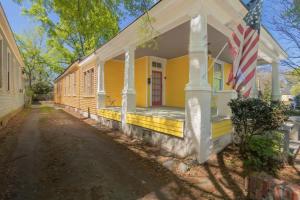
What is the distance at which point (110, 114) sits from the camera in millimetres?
8250

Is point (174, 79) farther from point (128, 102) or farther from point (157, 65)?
point (128, 102)

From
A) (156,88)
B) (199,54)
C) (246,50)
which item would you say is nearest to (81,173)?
(199,54)

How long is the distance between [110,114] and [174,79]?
3.84m

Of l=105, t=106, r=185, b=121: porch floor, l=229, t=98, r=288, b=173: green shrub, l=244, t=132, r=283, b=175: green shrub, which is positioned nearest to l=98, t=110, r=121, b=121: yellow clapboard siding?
l=105, t=106, r=185, b=121: porch floor

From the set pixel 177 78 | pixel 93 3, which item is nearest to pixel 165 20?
pixel 93 3

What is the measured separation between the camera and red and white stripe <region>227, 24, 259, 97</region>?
166 inches

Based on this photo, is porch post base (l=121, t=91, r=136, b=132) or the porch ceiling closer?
the porch ceiling

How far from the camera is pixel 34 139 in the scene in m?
6.29

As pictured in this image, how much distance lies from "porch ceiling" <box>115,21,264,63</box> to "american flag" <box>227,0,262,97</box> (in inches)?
58.8

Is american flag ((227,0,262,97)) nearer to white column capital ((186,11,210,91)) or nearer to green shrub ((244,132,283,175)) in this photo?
white column capital ((186,11,210,91))

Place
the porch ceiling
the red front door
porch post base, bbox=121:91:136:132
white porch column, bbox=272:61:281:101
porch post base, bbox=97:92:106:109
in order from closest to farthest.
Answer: the porch ceiling, porch post base, bbox=121:91:136:132, white porch column, bbox=272:61:281:101, porch post base, bbox=97:92:106:109, the red front door

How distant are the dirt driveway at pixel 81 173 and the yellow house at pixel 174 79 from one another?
0.97 metres

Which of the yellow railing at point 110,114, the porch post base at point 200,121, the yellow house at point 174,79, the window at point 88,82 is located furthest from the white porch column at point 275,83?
the window at point 88,82

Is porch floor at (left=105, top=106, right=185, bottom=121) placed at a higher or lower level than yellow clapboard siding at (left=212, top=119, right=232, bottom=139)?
higher
